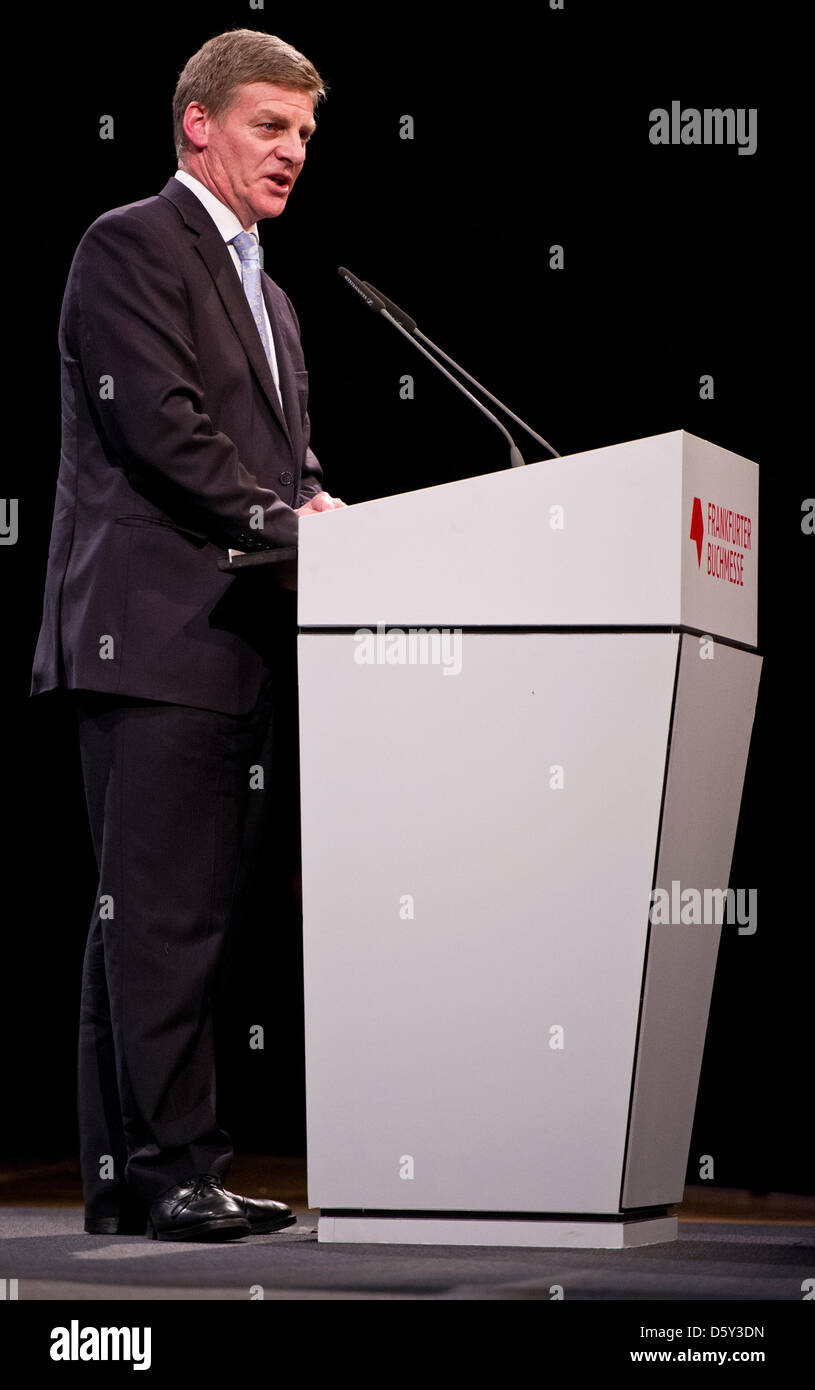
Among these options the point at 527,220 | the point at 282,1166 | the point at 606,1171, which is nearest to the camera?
the point at 606,1171

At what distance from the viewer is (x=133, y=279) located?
7.60 ft

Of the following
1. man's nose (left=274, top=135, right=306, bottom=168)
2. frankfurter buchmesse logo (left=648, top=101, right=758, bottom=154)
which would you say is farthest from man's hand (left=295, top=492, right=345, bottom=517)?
frankfurter buchmesse logo (left=648, top=101, right=758, bottom=154)

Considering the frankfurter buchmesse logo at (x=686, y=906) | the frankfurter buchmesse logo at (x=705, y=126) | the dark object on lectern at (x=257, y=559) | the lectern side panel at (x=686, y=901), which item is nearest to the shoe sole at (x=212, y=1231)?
the lectern side panel at (x=686, y=901)

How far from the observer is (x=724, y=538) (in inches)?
85.5

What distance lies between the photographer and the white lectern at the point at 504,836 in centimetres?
202

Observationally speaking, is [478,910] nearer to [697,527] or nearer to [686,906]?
[686,906]

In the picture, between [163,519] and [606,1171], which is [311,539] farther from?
[606,1171]

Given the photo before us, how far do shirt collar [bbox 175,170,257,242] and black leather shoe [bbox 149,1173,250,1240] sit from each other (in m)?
1.32

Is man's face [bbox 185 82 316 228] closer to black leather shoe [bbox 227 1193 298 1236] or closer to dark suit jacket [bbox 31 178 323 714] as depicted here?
dark suit jacket [bbox 31 178 323 714]

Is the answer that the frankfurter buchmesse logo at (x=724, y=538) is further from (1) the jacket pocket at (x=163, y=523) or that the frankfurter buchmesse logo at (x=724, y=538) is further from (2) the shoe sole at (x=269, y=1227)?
(2) the shoe sole at (x=269, y=1227)

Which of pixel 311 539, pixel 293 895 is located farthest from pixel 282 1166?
pixel 311 539

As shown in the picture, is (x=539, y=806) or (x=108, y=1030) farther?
(x=108, y=1030)

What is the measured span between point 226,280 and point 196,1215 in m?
1.26

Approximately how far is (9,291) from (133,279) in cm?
158
